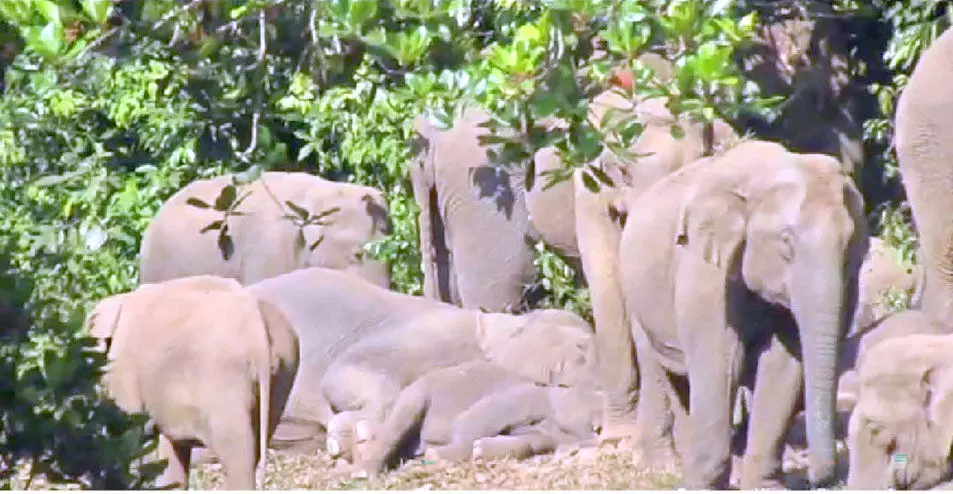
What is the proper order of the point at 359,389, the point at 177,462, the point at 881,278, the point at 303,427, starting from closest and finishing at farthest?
the point at 177,462 → the point at 359,389 → the point at 303,427 → the point at 881,278

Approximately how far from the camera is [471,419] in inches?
346

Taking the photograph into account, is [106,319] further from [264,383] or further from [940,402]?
[940,402]

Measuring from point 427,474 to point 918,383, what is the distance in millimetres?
2357

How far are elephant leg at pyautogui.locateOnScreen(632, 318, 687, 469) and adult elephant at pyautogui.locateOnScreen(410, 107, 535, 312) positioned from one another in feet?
9.13

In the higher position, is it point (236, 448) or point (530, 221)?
point (236, 448)

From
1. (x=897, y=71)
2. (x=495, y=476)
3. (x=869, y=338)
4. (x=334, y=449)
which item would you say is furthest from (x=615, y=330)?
(x=897, y=71)

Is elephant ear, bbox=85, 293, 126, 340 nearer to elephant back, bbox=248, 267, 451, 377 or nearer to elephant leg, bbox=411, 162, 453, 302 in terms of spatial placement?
elephant back, bbox=248, 267, 451, 377

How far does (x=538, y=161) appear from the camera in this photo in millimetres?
9211

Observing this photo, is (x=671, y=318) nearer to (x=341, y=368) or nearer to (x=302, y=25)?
(x=341, y=368)

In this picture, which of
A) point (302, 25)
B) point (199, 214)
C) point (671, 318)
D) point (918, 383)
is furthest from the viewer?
point (199, 214)

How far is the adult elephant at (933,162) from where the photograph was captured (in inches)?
319

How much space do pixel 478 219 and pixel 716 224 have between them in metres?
4.00

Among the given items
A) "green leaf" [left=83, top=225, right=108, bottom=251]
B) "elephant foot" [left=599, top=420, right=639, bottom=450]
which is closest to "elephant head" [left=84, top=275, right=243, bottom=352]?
"elephant foot" [left=599, top=420, right=639, bottom=450]

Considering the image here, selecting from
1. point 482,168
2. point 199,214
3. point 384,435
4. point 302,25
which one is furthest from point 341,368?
point 302,25
